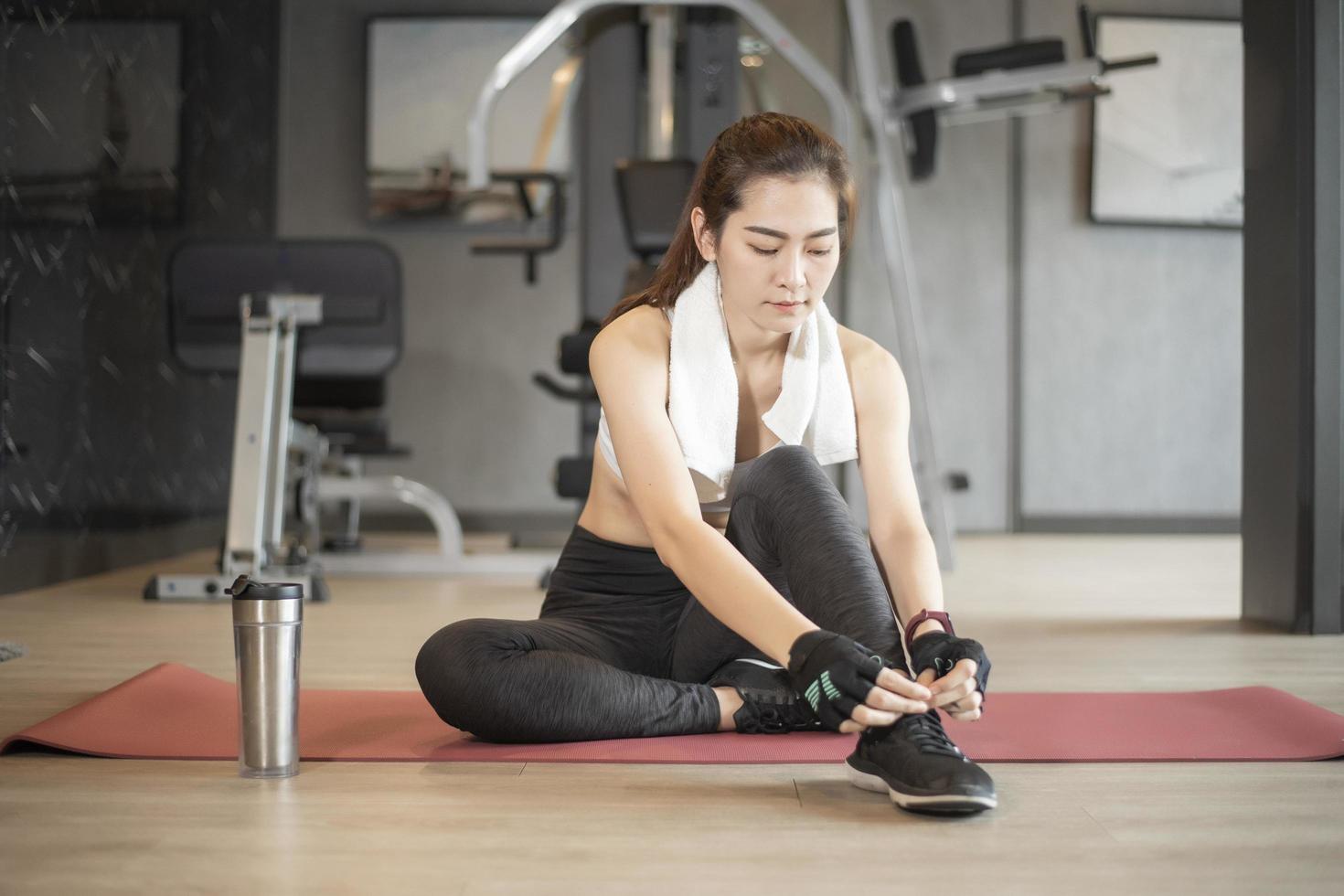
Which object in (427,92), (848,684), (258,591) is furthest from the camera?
(427,92)

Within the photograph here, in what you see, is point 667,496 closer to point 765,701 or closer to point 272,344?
point 765,701

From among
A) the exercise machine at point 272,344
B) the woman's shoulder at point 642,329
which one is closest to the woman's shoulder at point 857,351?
the woman's shoulder at point 642,329

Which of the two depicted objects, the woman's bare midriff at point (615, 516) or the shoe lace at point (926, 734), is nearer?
the shoe lace at point (926, 734)

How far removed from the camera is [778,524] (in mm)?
1457

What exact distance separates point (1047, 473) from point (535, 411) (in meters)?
2.20

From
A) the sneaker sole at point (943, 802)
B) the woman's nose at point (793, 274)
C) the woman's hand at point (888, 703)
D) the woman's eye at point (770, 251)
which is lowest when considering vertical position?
the sneaker sole at point (943, 802)

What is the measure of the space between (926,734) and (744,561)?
0.80 ft

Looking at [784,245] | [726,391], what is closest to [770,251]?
[784,245]

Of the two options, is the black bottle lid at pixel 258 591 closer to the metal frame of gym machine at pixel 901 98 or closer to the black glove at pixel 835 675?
the black glove at pixel 835 675

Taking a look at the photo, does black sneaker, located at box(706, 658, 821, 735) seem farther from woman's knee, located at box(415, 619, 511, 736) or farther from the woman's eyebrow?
the woman's eyebrow

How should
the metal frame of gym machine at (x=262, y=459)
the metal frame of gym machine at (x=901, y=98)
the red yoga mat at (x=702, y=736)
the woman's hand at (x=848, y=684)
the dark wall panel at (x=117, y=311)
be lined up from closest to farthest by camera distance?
the woman's hand at (x=848, y=684) → the red yoga mat at (x=702, y=736) → the metal frame of gym machine at (x=262, y=459) → the dark wall panel at (x=117, y=311) → the metal frame of gym machine at (x=901, y=98)

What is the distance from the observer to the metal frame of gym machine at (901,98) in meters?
3.68

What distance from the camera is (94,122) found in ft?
11.7

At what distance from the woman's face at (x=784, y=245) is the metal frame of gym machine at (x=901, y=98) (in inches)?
Answer: 87.2
